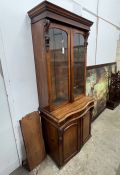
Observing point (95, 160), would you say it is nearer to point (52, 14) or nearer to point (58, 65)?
point (58, 65)

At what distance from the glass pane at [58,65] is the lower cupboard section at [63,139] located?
14.3 inches

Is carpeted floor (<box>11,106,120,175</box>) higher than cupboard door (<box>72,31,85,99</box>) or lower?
lower

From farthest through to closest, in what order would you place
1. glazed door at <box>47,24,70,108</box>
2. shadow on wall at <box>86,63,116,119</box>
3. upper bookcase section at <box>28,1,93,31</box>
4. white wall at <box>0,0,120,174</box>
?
shadow on wall at <box>86,63,116,119</box> → glazed door at <box>47,24,70,108</box> → white wall at <box>0,0,120,174</box> → upper bookcase section at <box>28,1,93,31</box>

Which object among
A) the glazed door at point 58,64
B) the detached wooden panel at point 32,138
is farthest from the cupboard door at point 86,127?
the detached wooden panel at point 32,138

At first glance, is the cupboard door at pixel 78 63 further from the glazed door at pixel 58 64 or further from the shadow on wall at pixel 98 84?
the shadow on wall at pixel 98 84

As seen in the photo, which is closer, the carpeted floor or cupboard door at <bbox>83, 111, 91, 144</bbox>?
the carpeted floor

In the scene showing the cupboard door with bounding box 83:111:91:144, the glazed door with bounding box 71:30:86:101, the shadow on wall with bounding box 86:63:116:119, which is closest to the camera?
the glazed door with bounding box 71:30:86:101

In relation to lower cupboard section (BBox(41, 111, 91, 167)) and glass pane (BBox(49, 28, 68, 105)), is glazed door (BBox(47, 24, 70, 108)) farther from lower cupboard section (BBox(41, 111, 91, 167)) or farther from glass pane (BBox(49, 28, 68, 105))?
lower cupboard section (BBox(41, 111, 91, 167))

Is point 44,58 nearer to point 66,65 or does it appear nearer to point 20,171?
point 66,65

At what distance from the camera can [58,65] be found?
163 cm

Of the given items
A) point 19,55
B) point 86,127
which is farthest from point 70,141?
point 19,55

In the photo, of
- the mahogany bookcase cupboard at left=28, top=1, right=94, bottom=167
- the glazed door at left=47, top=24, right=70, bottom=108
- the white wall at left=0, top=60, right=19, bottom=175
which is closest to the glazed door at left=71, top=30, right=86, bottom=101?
the mahogany bookcase cupboard at left=28, top=1, right=94, bottom=167

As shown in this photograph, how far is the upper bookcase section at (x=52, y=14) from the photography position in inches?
47.0

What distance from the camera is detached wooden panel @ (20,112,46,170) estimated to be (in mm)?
1616
